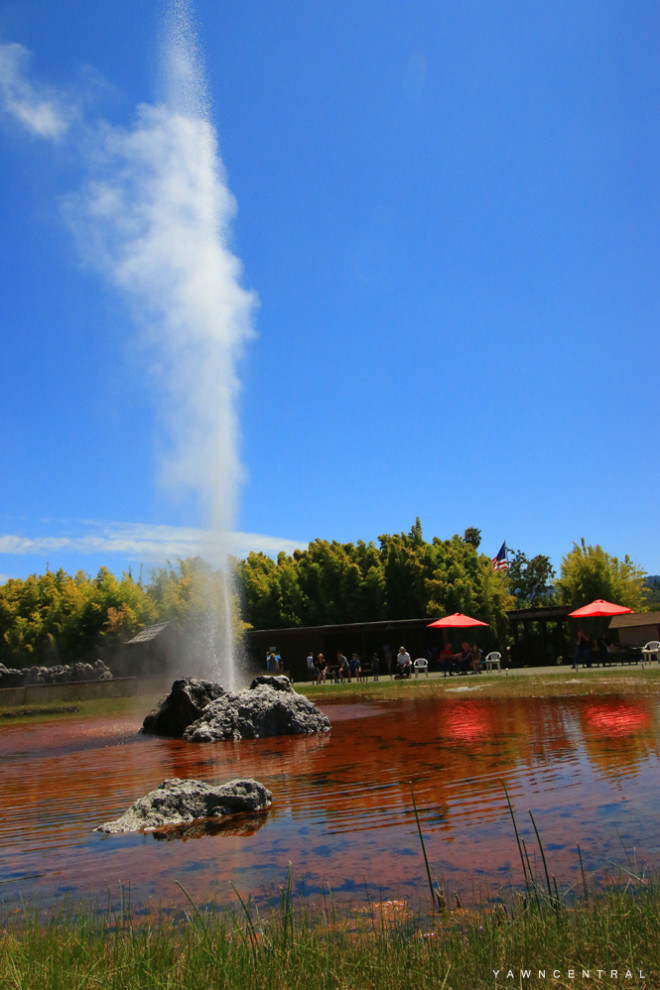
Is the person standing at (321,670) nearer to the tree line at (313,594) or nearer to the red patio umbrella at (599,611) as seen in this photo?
the tree line at (313,594)

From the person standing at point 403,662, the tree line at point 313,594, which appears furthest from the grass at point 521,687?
the tree line at point 313,594

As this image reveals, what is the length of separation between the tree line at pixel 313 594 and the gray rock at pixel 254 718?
25.6 m

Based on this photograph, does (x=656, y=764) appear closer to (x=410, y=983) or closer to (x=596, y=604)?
(x=410, y=983)

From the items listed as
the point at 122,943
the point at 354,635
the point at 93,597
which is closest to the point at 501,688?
the point at 122,943

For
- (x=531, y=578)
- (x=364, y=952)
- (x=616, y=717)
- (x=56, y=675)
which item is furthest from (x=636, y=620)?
(x=531, y=578)

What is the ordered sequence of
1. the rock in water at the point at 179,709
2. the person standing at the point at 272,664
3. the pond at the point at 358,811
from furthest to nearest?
the person standing at the point at 272,664 < the rock in water at the point at 179,709 < the pond at the point at 358,811

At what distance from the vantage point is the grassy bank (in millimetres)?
2953

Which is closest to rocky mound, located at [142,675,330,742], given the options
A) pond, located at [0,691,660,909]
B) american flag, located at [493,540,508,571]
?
pond, located at [0,691,660,909]

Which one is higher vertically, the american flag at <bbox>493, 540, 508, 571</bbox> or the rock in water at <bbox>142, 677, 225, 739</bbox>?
the american flag at <bbox>493, 540, 508, 571</bbox>

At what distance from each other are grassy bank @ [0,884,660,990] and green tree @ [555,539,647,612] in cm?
3977

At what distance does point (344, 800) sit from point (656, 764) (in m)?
3.59

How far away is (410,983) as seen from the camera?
2902 millimetres

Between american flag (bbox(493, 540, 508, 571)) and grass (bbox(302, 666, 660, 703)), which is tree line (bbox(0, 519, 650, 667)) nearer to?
american flag (bbox(493, 540, 508, 571))

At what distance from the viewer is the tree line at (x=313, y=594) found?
4184 cm
